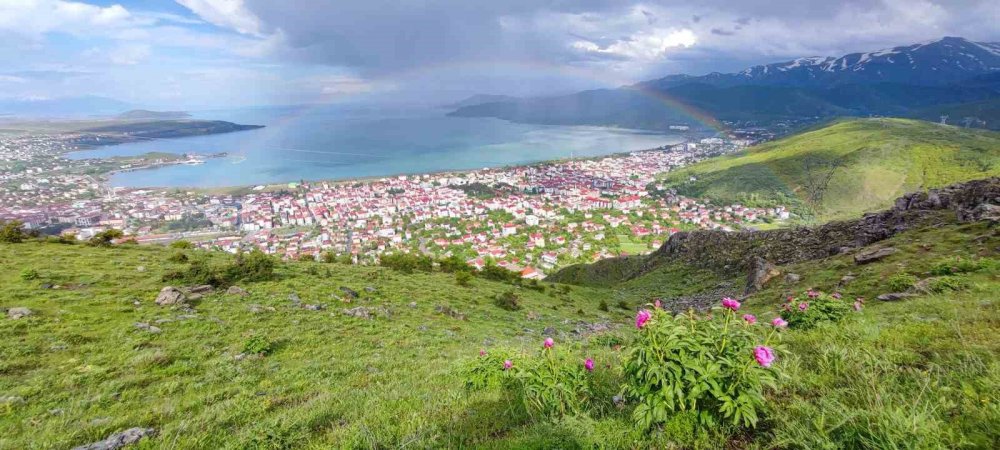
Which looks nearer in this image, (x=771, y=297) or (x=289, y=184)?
(x=771, y=297)

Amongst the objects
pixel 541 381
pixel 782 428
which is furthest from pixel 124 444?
pixel 782 428

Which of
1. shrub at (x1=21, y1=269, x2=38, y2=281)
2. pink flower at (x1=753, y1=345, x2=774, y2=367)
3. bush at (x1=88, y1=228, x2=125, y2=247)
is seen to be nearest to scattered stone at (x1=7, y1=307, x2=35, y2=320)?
shrub at (x1=21, y1=269, x2=38, y2=281)

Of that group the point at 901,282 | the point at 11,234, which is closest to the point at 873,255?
the point at 901,282

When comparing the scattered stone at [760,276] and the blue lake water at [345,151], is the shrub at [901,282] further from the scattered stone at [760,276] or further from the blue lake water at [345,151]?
the blue lake water at [345,151]

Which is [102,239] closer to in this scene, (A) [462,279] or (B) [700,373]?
(A) [462,279]

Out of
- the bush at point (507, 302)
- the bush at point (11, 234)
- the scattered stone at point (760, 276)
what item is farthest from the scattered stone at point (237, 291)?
the scattered stone at point (760, 276)

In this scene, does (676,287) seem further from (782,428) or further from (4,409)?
A: (4,409)
